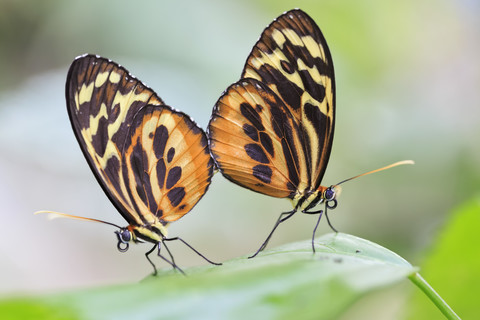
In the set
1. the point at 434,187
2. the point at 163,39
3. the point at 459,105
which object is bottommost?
the point at 434,187

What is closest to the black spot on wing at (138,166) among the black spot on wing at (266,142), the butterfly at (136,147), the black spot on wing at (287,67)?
the butterfly at (136,147)

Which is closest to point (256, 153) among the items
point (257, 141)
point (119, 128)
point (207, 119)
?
point (257, 141)

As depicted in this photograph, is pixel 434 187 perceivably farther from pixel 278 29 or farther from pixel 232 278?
pixel 232 278

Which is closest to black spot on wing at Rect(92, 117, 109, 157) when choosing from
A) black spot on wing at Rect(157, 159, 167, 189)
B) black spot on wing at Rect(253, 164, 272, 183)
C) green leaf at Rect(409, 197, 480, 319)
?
black spot on wing at Rect(157, 159, 167, 189)

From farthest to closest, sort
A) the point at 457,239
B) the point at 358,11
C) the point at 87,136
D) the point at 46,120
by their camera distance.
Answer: the point at 358,11
the point at 46,120
the point at 87,136
the point at 457,239

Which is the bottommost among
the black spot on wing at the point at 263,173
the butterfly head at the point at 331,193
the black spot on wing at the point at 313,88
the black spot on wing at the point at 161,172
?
the butterfly head at the point at 331,193

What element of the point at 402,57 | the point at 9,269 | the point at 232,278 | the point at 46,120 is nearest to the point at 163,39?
the point at 46,120

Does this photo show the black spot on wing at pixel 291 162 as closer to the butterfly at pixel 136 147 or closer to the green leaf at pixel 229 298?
the butterfly at pixel 136 147
